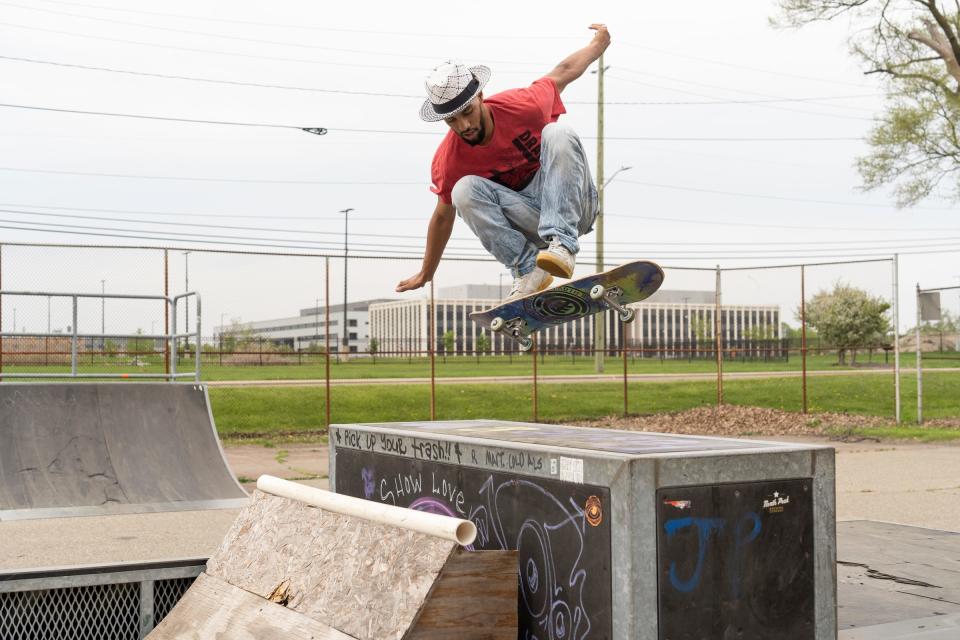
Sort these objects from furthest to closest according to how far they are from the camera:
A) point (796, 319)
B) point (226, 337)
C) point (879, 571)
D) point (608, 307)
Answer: point (796, 319) → point (226, 337) → point (879, 571) → point (608, 307)

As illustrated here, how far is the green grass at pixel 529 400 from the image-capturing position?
19844 mm

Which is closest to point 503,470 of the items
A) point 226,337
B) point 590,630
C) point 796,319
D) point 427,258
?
point 590,630

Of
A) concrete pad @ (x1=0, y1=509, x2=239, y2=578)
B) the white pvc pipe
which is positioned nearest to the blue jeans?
the white pvc pipe

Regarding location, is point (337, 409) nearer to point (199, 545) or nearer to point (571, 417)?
point (571, 417)

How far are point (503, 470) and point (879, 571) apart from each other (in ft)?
13.1

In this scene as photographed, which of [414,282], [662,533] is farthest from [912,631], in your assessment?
[414,282]

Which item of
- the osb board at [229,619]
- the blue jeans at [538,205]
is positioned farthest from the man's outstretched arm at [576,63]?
the osb board at [229,619]

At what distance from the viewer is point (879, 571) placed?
7.18 meters

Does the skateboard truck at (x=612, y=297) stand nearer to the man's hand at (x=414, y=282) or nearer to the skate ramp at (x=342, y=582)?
the man's hand at (x=414, y=282)

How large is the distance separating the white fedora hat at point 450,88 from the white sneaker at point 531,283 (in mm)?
1133

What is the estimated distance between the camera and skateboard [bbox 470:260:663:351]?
201 inches

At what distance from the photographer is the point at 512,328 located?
6.15 metres

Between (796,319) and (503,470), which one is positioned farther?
(796,319)

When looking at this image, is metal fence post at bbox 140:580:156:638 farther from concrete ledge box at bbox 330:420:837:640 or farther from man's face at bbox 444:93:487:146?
man's face at bbox 444:93:487:146
